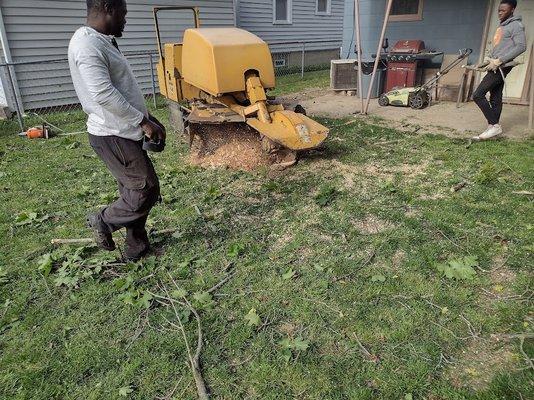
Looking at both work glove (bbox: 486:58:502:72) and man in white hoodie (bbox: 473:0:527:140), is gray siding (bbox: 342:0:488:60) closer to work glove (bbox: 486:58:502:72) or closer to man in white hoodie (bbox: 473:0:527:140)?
man in white hoodie (bbox: 473:0:527:140)

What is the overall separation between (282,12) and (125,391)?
52.3ft

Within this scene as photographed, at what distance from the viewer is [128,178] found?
300 cm

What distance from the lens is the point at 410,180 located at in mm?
4918

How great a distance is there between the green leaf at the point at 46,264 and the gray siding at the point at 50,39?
7210mm

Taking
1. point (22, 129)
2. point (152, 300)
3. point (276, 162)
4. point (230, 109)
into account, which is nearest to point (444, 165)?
point (276, 162)

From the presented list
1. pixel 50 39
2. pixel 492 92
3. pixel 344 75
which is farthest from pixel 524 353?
pixel 50 39

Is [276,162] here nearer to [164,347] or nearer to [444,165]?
[444,165]

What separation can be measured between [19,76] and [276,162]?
681 cm

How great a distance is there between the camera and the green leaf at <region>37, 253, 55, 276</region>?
10.8ft

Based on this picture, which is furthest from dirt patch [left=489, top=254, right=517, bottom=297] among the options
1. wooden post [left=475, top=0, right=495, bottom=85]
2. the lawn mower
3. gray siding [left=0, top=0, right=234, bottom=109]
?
gray siding [left=0, top=0, right=234, bottom=109]

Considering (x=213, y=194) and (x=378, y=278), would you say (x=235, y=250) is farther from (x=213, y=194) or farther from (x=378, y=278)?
(x=213, y=194)

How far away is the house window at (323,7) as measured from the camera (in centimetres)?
1733

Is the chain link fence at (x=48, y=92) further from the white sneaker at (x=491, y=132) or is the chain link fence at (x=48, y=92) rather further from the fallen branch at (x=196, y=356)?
the white sneaker at (x=491, y=132)

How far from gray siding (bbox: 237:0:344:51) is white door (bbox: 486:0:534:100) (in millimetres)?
7953
